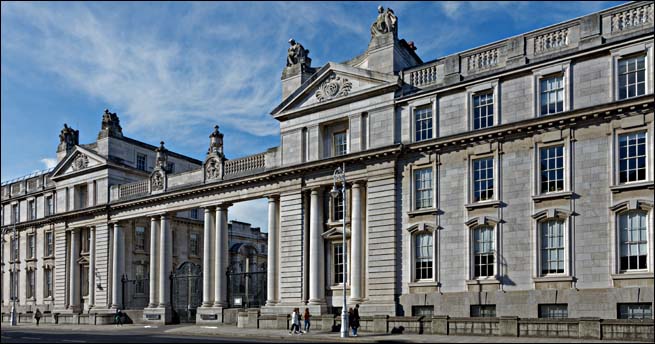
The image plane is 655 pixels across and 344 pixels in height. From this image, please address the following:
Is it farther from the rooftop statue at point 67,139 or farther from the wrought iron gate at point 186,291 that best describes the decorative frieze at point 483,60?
the rooftop statue at point 67,139

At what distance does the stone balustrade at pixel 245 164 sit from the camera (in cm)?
4609

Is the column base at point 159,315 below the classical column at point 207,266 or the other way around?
below

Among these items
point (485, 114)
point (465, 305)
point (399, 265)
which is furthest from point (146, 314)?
point (485, 114)

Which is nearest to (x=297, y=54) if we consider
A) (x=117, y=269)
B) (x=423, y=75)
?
(x=423, y=75)

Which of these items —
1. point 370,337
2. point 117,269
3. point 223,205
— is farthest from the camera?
point 117,269

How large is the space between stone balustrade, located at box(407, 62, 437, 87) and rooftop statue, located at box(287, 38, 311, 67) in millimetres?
8627

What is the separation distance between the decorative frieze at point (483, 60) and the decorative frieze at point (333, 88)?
7539mm

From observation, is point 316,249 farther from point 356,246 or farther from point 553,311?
point 553,311

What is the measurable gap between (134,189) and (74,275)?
10677mm

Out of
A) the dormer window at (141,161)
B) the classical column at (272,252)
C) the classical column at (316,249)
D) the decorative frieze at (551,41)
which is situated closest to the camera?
the decorative frieze at (551,41)

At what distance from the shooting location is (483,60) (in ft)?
118

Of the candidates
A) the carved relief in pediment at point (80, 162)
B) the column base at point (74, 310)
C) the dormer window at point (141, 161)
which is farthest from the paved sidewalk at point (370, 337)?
the carved relief in pediment at point (80, 162)

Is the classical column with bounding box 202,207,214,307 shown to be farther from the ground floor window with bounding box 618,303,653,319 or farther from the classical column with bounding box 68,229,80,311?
the ground floor window with bounding box 618,303,653,319

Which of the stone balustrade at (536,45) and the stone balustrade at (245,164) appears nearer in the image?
the stone balustrade at (536,45)
